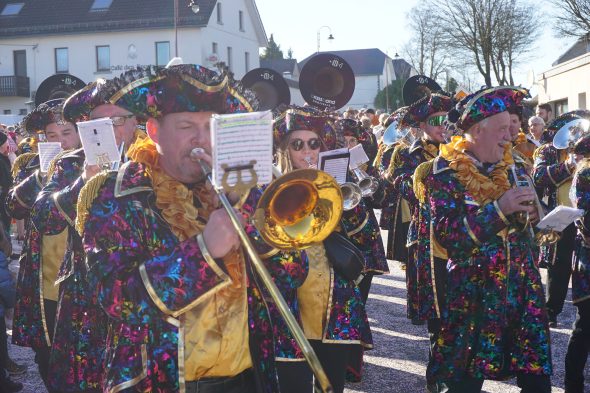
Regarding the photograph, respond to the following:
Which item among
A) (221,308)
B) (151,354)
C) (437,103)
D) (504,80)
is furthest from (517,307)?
(504,80)

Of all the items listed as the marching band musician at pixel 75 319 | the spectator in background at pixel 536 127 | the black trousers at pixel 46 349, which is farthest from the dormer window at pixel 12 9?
the marching band musician at pixel 75 319

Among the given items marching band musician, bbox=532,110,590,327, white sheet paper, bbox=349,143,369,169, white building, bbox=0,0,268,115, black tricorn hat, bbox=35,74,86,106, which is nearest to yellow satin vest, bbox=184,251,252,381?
white sheet paper, bbox=349,143,369,169

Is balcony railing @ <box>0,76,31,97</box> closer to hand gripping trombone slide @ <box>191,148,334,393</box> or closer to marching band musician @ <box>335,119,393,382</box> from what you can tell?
marching band musician @ <box>335,119,393,382</box>

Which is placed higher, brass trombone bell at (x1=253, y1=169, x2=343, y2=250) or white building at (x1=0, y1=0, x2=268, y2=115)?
white building at (x1=0, y1=0, x2=268, y2=115)

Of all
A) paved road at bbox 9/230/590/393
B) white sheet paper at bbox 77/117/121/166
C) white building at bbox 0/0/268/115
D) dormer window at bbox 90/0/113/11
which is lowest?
paved road at bbox 9/230/590/393

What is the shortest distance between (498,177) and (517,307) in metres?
0.76

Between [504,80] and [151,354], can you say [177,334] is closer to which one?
[151,354]

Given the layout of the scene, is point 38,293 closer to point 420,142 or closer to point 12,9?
point 420,142

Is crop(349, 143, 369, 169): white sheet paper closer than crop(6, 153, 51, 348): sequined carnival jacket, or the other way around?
crop(6, 153, 51, 348): sequined carnival jacket

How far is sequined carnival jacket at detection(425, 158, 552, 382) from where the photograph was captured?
3938mm

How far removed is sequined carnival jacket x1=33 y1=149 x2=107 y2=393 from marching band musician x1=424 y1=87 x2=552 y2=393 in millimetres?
1905

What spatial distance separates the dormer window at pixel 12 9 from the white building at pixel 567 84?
100ft

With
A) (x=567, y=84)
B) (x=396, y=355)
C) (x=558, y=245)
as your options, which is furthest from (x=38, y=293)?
(x=567, y=84)

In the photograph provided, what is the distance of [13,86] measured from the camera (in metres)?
43.2
